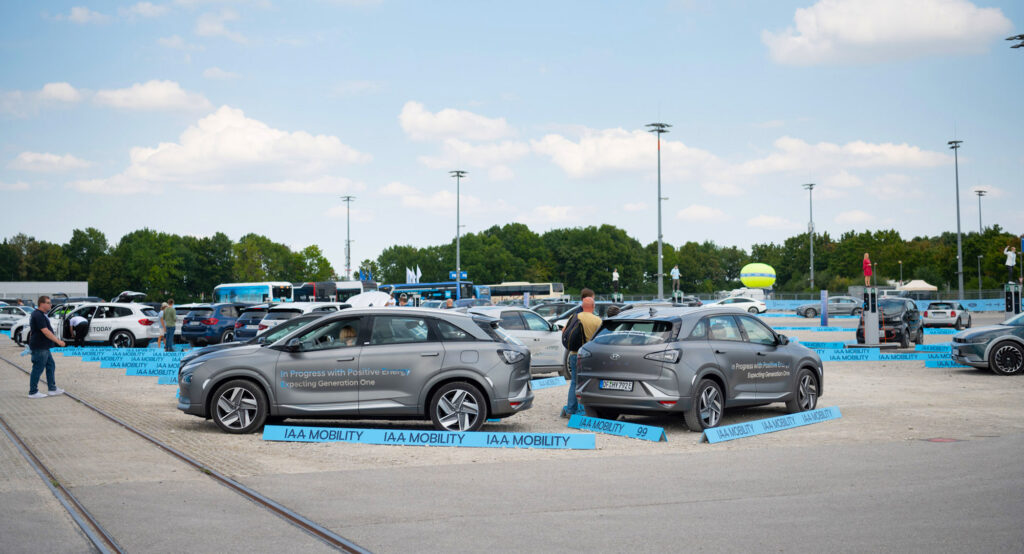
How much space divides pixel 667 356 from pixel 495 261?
398 feet

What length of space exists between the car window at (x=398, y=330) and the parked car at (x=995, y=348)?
44.7ft

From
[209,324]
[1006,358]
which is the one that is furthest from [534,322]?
[209,324]

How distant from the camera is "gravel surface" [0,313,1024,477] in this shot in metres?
9.88

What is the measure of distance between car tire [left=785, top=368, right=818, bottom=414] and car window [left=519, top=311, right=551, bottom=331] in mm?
7142

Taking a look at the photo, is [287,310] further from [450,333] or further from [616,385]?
[616,385]

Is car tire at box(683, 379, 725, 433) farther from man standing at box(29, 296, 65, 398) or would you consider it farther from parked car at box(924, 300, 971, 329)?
parked car at box(924, 300, 971, 329)

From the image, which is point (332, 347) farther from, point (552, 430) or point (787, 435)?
point (787, 435)

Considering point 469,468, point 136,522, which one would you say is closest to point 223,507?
point 136,522

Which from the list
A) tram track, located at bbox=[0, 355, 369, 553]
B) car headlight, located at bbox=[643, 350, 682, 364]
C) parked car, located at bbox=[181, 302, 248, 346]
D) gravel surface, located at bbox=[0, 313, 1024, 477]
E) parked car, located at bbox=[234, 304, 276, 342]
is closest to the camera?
tram track, located at bbox=[0, 355, 369, 553]

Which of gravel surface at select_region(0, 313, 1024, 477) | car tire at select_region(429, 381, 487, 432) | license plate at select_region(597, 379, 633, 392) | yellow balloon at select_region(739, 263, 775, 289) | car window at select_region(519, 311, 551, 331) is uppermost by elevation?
yellow balloon at select_region(739, 263, 775, 289)

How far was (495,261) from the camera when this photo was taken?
435ft


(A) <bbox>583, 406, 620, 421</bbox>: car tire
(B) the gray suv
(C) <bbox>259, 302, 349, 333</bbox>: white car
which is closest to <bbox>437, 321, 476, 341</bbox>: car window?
(B) the gray suv

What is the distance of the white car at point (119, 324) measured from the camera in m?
30.3

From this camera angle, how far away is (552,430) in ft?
39.7
